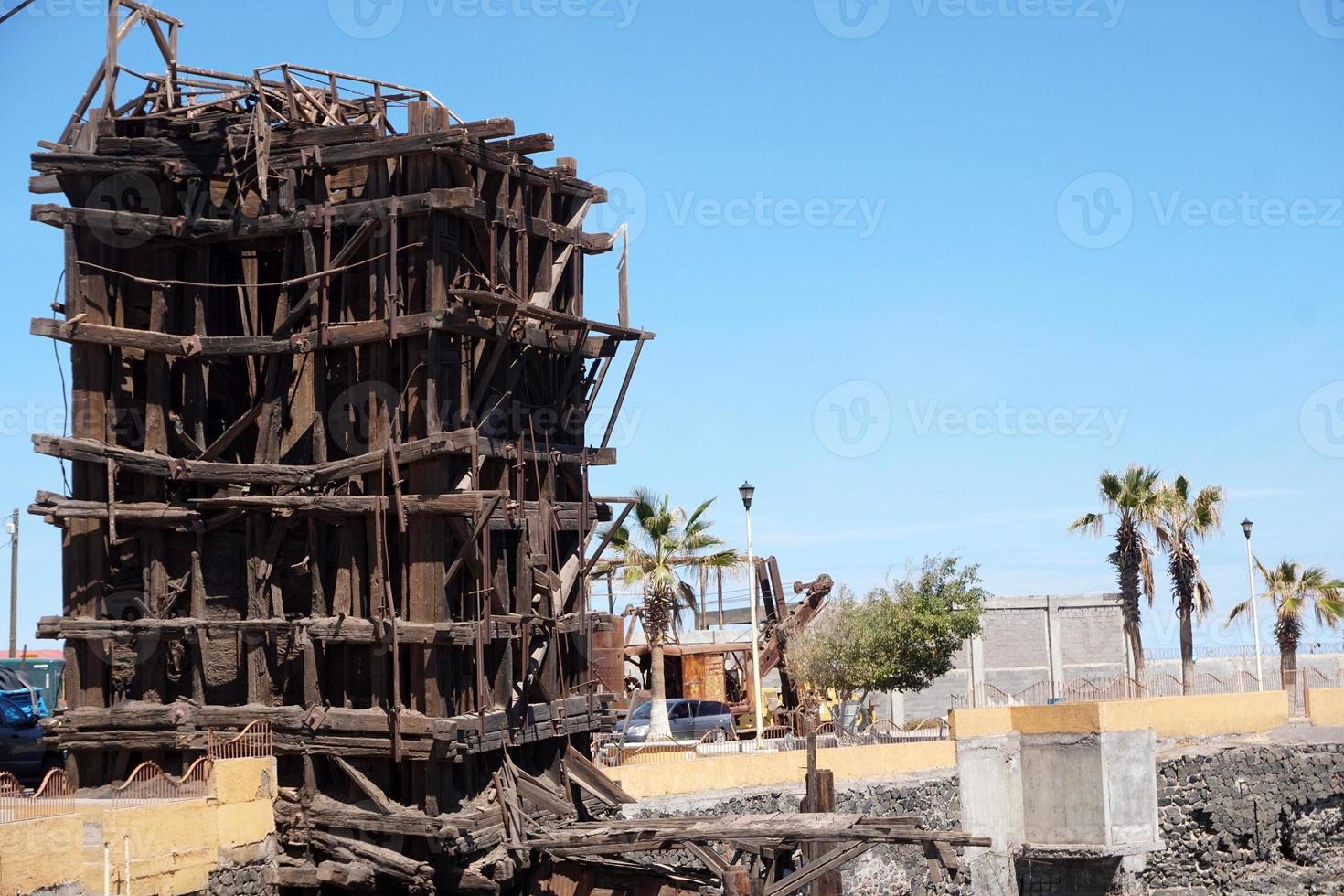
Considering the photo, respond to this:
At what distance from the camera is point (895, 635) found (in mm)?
41469

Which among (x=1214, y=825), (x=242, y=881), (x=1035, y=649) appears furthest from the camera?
(x=1035, y=649)

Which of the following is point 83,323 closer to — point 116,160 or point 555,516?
point 116,160

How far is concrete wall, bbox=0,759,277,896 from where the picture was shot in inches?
669

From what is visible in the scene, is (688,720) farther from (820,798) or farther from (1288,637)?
(1288,637)

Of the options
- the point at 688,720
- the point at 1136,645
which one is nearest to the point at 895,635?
the point at 688,720

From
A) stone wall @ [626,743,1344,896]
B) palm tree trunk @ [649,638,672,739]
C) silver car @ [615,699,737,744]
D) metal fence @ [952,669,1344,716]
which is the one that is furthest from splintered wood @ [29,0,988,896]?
metal fence @ [952,669,1344,716]

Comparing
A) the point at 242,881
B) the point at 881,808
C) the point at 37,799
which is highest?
the point at 37,799

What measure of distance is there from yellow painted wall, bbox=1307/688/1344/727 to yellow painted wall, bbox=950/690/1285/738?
3.63 ft

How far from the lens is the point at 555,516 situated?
2503cm

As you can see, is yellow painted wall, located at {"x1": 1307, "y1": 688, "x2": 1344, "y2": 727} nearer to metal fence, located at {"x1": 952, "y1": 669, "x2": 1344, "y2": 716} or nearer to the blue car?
metal fence, located at {"x1": 952, "y1": 669, "x2": 1344, "y2": 716}

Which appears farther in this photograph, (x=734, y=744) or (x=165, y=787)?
(x=734, y=744)

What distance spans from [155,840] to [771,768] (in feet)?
46.6

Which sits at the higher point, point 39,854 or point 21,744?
point 21,744

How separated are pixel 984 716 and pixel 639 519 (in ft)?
35.6
